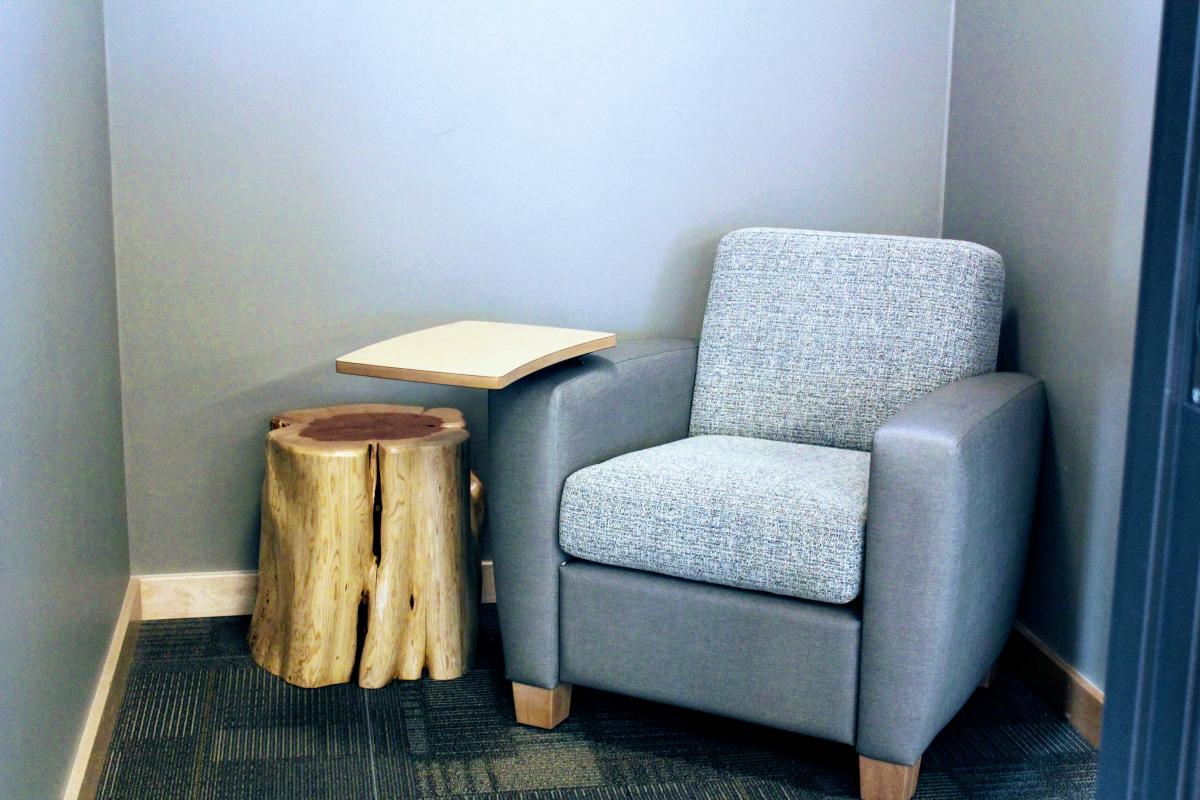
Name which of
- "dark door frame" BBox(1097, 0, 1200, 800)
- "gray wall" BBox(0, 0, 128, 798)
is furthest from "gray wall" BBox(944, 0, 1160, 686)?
"gray wall" BBox(0, 0, 128, 798)

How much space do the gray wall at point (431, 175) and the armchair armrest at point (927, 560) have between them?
2.79 ft

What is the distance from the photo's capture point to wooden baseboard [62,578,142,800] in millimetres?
1605

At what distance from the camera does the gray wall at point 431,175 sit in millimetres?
2271

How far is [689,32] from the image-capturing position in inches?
93.6

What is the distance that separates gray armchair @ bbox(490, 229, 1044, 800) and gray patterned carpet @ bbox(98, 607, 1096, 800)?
10cm

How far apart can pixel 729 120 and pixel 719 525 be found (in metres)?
1.05

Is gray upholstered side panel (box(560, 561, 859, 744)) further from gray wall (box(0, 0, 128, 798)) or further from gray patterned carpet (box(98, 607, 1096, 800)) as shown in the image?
gray wall (box(0, 0, 128, 798))

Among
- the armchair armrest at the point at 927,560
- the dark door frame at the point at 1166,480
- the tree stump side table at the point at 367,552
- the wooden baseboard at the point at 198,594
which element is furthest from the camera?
the wooden baseboard at the point at 198,594

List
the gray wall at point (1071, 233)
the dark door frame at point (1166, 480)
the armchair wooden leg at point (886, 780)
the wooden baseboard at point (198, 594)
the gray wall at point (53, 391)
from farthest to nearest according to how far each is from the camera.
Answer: the wooden baseboard at point (198, 594)
the gray wall at point (1071, 233)
the armchair wooden leg at point (886, 780)
the gray wall at point (53, 391)
the dark door frame at point (1166, 480)

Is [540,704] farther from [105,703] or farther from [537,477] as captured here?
[105,703]

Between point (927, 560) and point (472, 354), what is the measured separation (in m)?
0.74

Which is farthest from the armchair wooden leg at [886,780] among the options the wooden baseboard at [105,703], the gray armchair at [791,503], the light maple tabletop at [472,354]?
the wooden baseboard at [105,703]

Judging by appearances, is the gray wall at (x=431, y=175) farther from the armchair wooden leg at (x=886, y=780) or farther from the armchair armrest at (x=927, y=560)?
the armchair wooden leg at (x=886, y=780)

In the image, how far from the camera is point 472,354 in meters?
1.82
